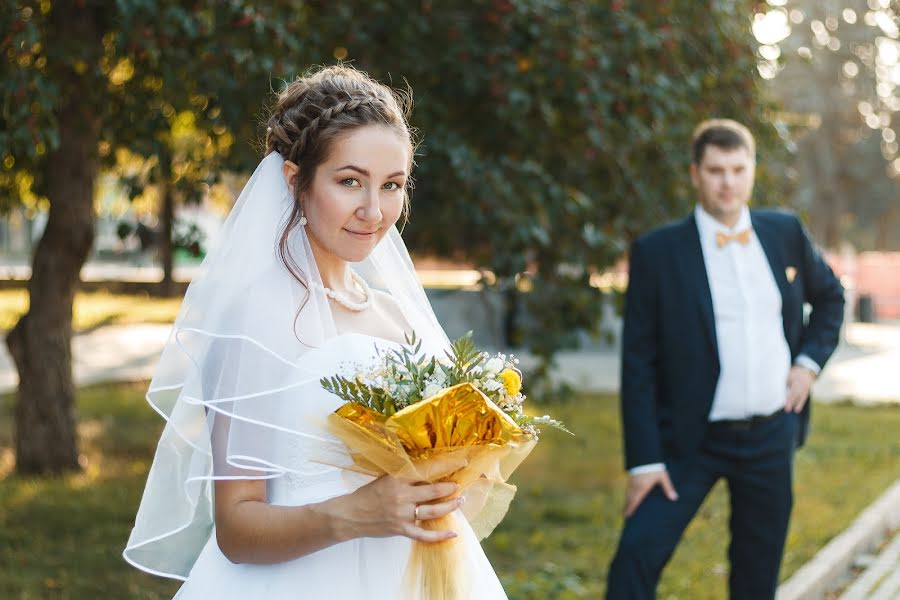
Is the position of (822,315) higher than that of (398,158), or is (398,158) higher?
(398,158)

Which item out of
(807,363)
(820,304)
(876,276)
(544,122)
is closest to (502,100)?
(544,122)

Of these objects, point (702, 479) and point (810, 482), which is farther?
point (810, 482)

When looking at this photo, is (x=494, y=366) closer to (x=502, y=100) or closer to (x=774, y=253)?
(x=774, y=253)

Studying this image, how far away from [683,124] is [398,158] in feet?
16.9

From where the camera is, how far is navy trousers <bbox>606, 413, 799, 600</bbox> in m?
4.19

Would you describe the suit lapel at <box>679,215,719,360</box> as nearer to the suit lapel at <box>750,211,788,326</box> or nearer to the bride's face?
the suit lapel at <box>750,211,788,326</box>

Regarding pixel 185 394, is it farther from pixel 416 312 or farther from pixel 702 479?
pixel 702 479

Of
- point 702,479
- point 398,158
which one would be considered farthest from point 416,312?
point 702,479

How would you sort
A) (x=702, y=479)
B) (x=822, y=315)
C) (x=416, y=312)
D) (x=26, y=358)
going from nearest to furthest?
1. (x=416, y=312)
2. (x=702, y=479)
3. (x=822, y=315)
4. (x=26, y=358)

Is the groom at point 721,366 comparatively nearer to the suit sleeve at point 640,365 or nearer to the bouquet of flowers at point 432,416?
the suit sleeve at point 640,365

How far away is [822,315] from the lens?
470 cm

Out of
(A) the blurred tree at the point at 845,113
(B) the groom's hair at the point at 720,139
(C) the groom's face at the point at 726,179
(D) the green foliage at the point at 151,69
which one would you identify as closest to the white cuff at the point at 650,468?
(C) the groom's face at the point at 726,179

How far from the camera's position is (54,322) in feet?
27.3

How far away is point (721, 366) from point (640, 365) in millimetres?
325
